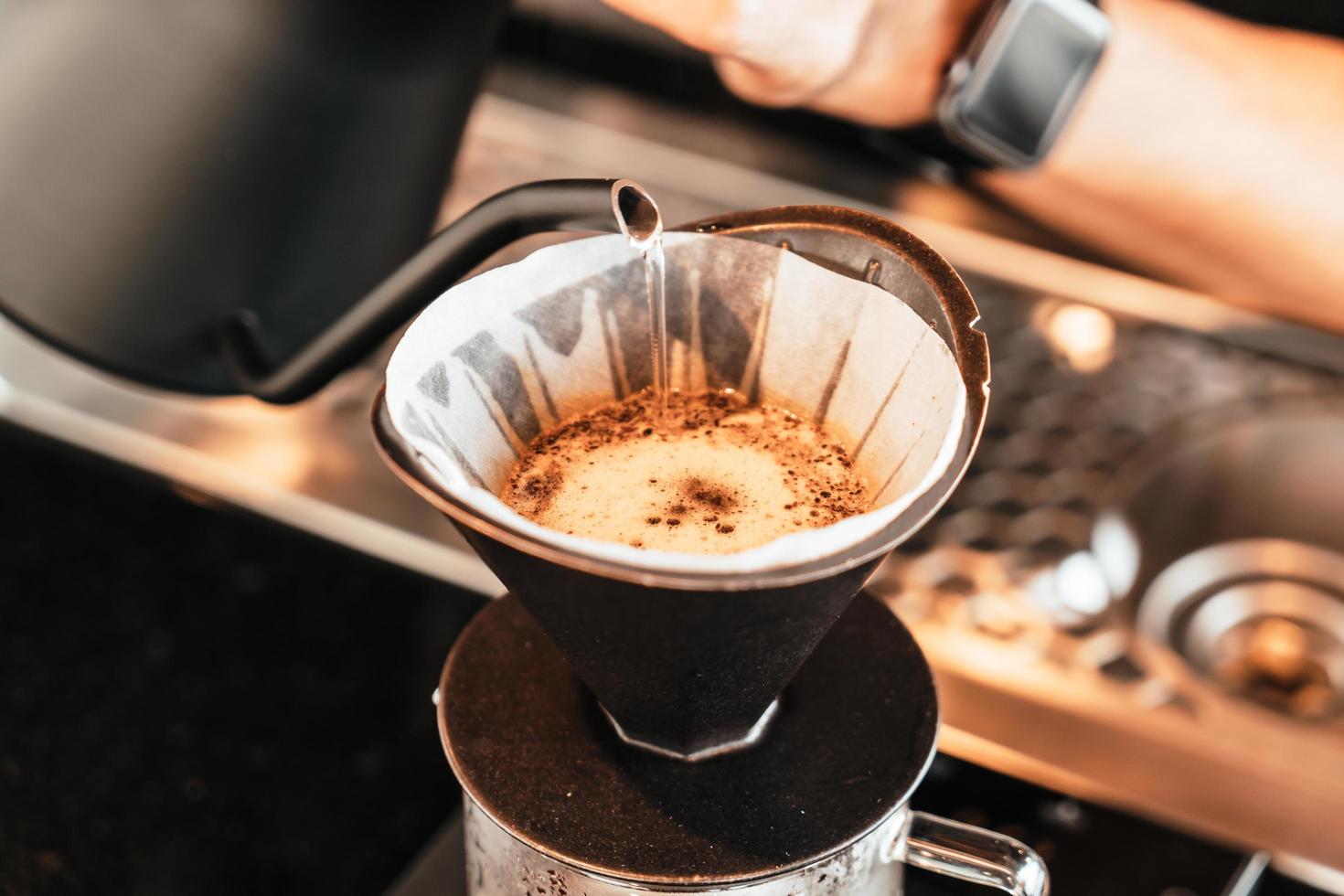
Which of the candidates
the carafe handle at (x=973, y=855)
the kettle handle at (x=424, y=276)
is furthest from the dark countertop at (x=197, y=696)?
the carafe handle at (x=973, y=855)

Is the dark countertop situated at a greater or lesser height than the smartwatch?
lesser

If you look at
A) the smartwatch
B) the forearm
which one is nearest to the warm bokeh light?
the forearm

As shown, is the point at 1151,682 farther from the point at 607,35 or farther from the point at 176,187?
the point at 607,35

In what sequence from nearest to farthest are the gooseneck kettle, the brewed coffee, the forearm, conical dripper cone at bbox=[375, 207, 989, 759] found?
conical dripper cone at bbox=[375, 207, 989, 759] → the brewed coffee → the gooseneck kettle → the forearm

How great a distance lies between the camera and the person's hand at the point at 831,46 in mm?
809

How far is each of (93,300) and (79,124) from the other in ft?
0.36

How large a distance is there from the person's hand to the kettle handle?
0.89 ft

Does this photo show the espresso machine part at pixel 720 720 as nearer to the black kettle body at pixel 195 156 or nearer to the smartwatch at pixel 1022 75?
the black kettle body at pixel 195 156

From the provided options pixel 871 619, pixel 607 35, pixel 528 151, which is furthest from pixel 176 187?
pixel 607 35

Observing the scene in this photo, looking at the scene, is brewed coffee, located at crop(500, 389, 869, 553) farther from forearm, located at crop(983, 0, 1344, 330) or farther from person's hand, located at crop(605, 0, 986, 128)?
forearm, located at crop(983, 0, 1344, 330)

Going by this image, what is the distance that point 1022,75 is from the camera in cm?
101

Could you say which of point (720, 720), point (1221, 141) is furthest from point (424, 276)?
point (1221, 141)

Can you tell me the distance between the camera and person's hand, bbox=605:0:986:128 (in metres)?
0.81

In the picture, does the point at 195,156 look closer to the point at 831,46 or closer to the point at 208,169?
the point at 208,169
